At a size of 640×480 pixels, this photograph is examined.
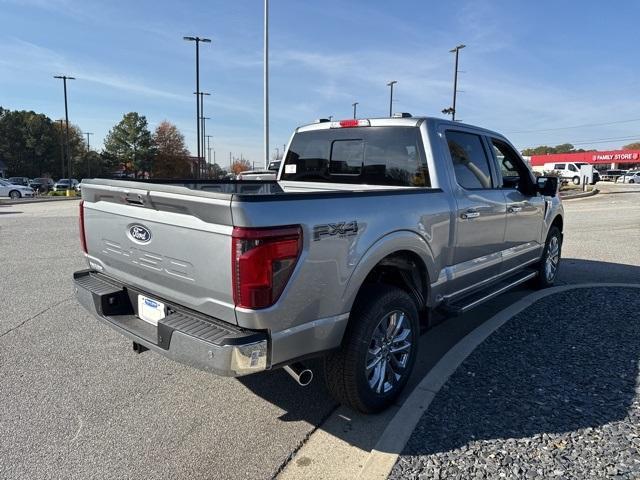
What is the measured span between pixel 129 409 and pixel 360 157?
277cm

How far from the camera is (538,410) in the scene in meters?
3.04

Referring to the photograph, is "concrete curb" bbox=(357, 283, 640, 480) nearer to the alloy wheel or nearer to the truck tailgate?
the alloy wheel

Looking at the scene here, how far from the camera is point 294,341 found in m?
2.52

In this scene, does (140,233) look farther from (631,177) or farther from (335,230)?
(631,177)

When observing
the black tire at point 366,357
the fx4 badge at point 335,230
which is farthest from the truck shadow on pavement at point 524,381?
the fx4 badge at point 335,230

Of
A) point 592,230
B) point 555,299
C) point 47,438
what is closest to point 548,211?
point 555,299

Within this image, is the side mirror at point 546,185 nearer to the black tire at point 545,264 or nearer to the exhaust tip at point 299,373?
the black tire at point 545,264

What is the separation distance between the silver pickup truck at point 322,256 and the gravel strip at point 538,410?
47 centimetres

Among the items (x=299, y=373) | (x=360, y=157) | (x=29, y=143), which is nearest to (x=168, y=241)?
(x=299, y=373)

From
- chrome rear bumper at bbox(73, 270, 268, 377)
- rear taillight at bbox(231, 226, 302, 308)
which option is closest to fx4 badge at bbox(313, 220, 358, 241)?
rear taillight at bbox(231, 226, 302, 308)

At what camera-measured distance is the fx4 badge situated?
8.18 ft

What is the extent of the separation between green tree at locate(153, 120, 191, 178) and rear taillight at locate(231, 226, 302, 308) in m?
85.4

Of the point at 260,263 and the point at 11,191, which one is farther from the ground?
the point at 260,263

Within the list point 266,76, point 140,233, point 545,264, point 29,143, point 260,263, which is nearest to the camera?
point 260,263
